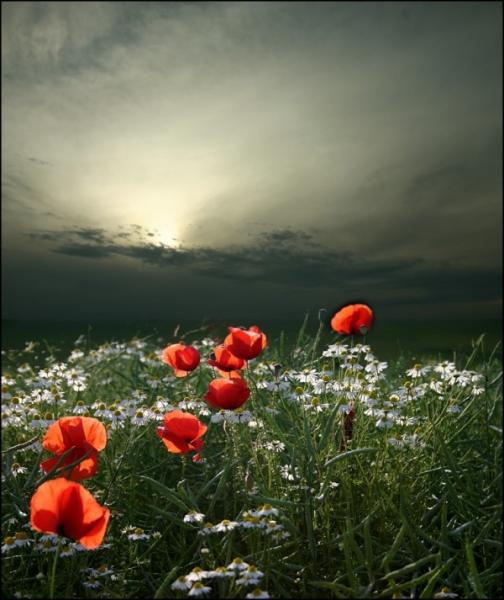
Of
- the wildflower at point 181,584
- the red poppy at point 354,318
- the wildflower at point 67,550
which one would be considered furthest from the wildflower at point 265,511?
the red poppy at point 354,318

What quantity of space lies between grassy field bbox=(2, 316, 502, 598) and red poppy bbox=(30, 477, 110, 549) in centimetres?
27

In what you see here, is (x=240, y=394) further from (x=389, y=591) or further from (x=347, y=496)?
(x=389, y=591)

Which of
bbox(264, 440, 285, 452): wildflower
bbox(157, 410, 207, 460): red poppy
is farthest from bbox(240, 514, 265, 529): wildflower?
bbox(264, 440, 285, 452): wildflower

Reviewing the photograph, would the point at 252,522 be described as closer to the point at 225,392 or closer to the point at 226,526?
the point at 226,526

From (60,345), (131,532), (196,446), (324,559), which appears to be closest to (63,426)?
(196,446)

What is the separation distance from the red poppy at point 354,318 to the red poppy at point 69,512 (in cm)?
241

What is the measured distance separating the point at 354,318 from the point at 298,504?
5.43 ft

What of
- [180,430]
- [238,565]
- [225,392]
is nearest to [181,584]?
[238,565]

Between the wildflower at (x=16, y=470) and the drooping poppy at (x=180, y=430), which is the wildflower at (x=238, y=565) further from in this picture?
the wildflower at (x=16, y=470)

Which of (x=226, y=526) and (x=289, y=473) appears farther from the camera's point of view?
(x=289, y=473)

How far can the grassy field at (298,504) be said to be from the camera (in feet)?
9.77

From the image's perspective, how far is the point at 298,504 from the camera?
302cm

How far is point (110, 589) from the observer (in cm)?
314

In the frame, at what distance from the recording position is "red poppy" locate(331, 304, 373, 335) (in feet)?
14.0
